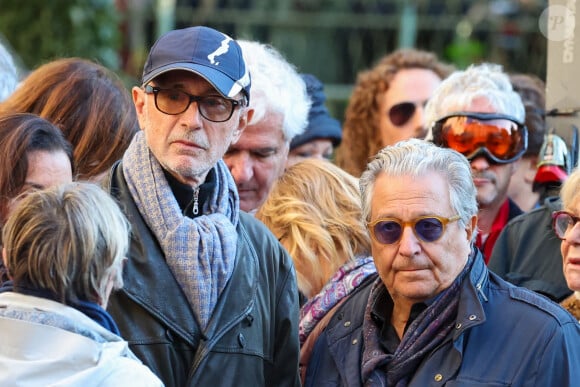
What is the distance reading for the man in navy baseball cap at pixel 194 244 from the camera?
12.0 feet

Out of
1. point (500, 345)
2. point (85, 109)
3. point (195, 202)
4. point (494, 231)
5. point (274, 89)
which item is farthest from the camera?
point (494, 231)

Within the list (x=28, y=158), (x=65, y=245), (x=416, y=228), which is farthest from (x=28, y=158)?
(x=416, y=228)

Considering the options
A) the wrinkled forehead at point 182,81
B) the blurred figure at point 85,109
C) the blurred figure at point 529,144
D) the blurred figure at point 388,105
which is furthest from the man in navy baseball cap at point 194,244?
the blurred figure at point 388,105

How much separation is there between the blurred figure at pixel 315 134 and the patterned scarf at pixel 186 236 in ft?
7.08

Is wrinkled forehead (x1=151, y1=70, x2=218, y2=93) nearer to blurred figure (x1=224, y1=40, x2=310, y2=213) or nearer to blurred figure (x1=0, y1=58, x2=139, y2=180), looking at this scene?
blurred figure (x1=0, y1=58, x2=139, y2=180)

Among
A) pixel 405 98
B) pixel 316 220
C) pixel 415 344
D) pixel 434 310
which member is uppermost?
pixel 405 98

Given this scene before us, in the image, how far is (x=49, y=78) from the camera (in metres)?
4.65

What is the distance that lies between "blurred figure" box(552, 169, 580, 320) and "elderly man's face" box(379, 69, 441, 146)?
2409mm

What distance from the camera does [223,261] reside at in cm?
377

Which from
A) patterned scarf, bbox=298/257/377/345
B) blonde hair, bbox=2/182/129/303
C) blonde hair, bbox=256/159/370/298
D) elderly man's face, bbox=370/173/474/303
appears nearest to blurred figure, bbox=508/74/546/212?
blonde hair, bbox=256/159/370/298

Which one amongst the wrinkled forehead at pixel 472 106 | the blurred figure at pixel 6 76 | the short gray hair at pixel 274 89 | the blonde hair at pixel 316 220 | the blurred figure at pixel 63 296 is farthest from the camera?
the blurred figure at pixel 6 76

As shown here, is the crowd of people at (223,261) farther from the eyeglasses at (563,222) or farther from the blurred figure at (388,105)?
the blurred figure at (388,105)

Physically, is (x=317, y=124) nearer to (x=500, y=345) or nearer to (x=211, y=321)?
(x=211, y=321)

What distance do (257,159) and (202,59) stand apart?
4.44 feet
